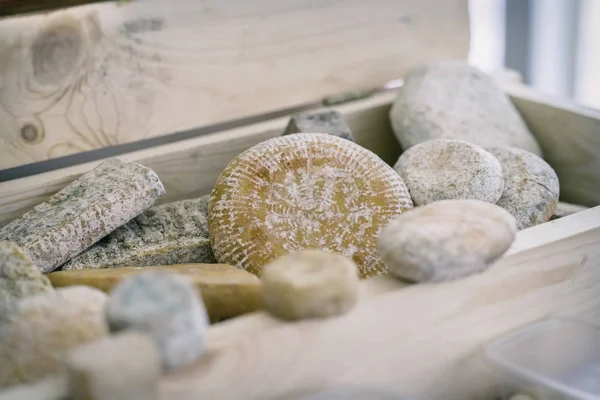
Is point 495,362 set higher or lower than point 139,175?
lower

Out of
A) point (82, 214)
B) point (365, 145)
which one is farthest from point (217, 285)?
point (365, 145)

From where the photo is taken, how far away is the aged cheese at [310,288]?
2.54 ft


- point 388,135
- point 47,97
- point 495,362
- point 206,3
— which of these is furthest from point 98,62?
point 495,362

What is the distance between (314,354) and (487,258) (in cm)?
27

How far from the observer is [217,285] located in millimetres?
953

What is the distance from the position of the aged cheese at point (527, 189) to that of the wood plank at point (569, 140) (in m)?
0.19

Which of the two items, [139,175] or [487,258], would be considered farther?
[139,175]

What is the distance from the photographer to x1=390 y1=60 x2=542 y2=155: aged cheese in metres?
1.49

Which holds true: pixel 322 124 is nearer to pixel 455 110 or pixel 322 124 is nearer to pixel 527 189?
pixel 455 110

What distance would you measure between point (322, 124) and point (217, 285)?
559 mm

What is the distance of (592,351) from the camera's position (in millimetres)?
971

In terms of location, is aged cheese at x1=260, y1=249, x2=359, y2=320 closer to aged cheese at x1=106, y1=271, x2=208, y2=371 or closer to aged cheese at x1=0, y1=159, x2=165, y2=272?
aged cheese at x1=106, y1=271, x2=208, y2=371

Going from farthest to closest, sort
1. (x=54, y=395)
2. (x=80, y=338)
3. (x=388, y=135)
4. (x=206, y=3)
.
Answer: (x=388, y=135)
(x=206, y=3)
(x=80, y=338)
(x=54, y=395)

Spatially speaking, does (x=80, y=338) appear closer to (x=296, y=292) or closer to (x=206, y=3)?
(x=296, y=292)
